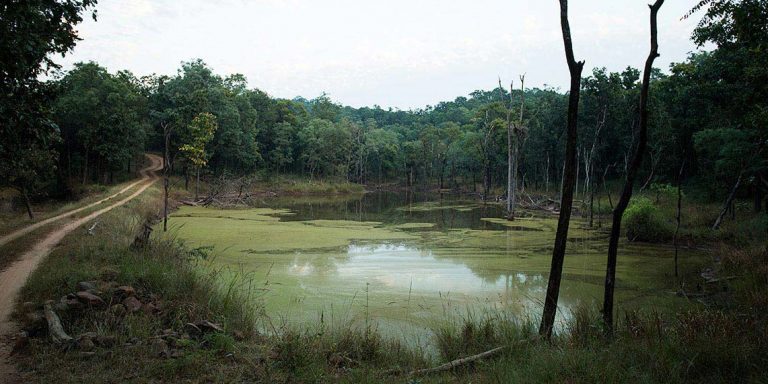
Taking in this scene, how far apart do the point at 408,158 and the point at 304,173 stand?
13962mm

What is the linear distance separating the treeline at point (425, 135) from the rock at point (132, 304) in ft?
9.56

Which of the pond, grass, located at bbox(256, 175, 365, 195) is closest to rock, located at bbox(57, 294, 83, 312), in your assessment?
the pond

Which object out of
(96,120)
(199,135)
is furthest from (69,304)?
(96,120)

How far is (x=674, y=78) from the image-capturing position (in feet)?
78.2

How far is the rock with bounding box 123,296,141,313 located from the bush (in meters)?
15.0

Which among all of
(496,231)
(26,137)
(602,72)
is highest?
(602,72)

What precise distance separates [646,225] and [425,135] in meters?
43.9

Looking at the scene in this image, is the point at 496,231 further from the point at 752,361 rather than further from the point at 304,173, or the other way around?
the point at 304,173

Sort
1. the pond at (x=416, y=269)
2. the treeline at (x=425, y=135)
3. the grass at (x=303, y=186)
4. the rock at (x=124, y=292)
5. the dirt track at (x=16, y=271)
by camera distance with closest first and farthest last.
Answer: the dirt track at (x=16, y=271), the rock at (x=124, y=292), the pond at (x=416, y=269), the treeline at (x=425, y=135), the grass at (x=303, y=186)

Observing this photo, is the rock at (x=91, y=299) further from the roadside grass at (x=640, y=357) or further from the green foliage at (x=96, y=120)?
the green foliage at (x=96, y=120)

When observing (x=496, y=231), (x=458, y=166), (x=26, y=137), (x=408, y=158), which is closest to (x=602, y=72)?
(x=496, y=231)

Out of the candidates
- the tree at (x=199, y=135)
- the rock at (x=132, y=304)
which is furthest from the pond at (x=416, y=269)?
the tree at (x=199, y=135)

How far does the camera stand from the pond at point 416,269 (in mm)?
7555

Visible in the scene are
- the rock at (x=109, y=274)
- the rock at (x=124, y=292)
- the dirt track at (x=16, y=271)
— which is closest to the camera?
the dirt track at (x=16, y=271)
